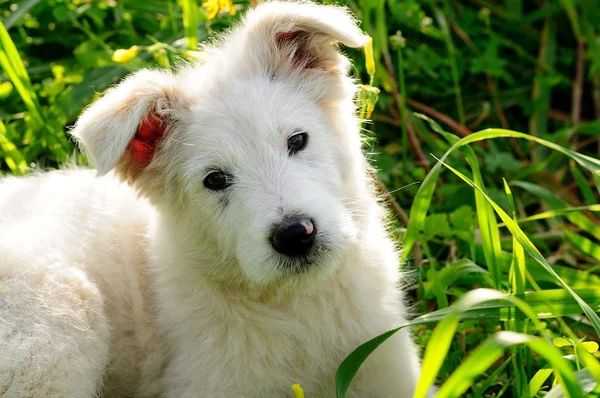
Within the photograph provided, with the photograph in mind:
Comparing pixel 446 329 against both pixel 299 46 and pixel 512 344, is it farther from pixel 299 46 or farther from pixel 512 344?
pixel 299 46

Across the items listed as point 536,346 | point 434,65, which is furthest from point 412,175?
point 536,346

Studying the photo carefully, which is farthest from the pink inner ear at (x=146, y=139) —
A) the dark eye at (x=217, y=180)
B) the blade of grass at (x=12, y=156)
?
the blade of grass at (x=12, y=156)

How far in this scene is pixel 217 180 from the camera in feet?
10.9

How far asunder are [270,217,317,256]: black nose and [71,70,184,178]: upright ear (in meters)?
0.71

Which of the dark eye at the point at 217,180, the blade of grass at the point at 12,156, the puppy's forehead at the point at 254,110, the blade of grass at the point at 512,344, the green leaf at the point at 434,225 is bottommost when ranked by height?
the blade of grass at the point at 12,156

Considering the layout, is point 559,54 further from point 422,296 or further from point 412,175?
point 422,296

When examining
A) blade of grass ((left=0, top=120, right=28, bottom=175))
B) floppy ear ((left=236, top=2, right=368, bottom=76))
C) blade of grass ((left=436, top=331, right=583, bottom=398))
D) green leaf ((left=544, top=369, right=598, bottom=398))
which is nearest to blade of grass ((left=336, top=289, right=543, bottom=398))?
blade of grass ((left=436, top=331, right=583, bottom=398))

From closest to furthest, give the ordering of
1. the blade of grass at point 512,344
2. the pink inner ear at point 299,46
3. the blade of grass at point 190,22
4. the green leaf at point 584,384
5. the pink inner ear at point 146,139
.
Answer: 1. the blade of grass at point 512,344
2. the green leaf at point 584,384
3. the pink inner ear at point 146,139
4. the pink inner ear at point 299,46
5. the blade of grass at point 190,22

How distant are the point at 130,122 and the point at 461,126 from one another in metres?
3.25

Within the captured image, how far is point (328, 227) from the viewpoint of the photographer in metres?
3.08

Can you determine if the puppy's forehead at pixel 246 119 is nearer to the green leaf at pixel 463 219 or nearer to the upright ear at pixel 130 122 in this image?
the upright ear at pixel 130 122

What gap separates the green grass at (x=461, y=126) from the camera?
11.4 ft

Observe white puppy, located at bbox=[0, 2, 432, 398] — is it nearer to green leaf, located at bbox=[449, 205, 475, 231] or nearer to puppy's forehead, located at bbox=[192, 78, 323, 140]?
puppy's forehead, located at bbox=[192, 78, 323, 140]

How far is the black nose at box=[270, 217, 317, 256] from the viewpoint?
296cm
